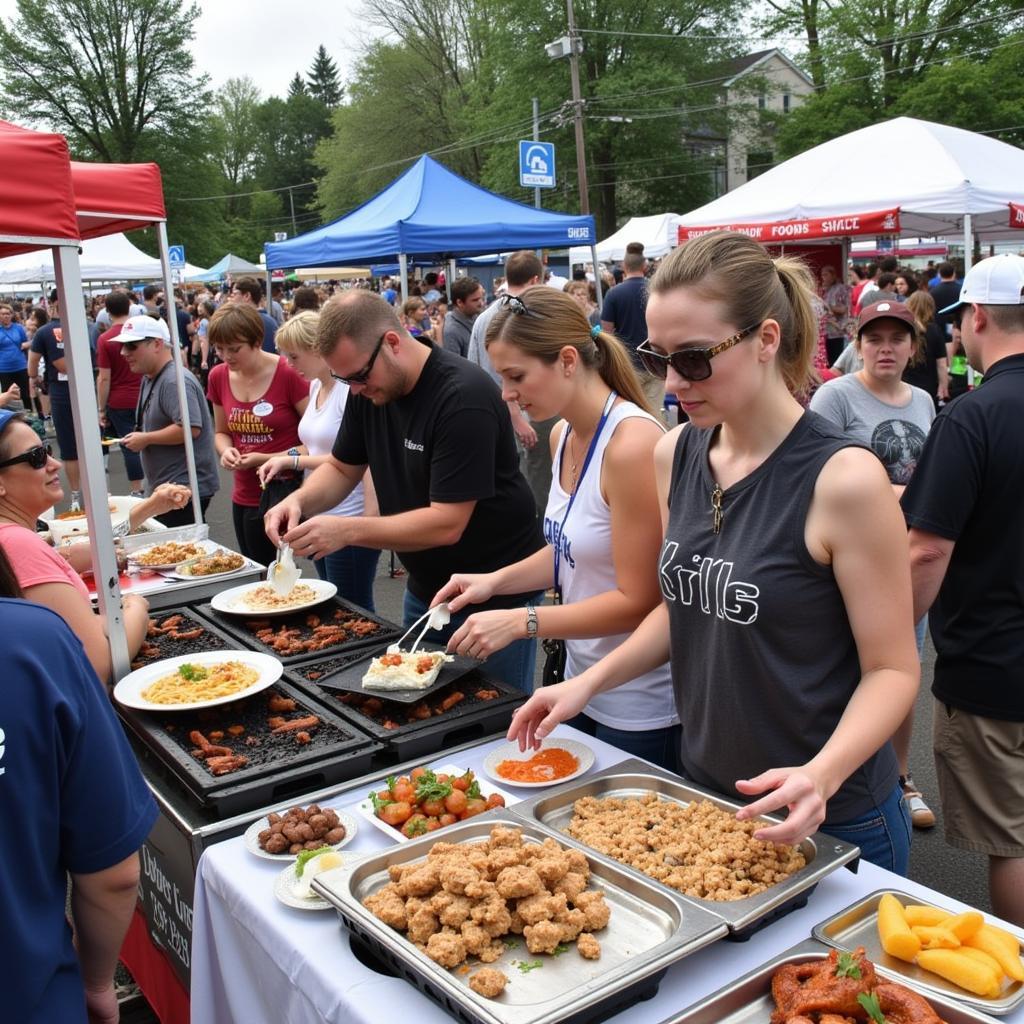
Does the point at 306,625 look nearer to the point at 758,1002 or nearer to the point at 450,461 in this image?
the point at 450,461

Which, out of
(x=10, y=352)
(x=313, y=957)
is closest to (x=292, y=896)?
(x=313, y=957)

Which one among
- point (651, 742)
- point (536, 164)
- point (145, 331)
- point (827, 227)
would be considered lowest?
point (651, 742)

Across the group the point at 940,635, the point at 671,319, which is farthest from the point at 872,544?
the point at 940,635

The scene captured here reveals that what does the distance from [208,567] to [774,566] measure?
299cm

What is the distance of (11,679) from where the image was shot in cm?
130

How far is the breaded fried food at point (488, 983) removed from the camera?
4.35ft

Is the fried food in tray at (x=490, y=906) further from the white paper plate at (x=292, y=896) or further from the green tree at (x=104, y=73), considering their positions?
the green tree at (x=104, y=73)

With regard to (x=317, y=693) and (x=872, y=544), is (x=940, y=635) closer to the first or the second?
(x=872, y=544)

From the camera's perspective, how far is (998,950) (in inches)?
54.6

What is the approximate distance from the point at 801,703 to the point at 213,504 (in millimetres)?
9006

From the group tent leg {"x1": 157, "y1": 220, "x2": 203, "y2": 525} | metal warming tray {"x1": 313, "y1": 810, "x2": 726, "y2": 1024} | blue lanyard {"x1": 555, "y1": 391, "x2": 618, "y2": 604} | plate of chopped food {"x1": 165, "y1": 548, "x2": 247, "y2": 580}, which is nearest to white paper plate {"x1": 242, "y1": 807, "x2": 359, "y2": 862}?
metal warming tray {"x1": 313, "y1": 810, "x2": 726, "y2": 1024}

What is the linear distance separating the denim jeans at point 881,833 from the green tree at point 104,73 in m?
42.5

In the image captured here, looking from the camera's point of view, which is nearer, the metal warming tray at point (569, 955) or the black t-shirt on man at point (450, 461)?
the metal warming tray at point (569, 955)

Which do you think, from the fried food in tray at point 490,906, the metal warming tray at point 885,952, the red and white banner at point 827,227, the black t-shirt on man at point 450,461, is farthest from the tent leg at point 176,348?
the red and white banner at point 827,227
